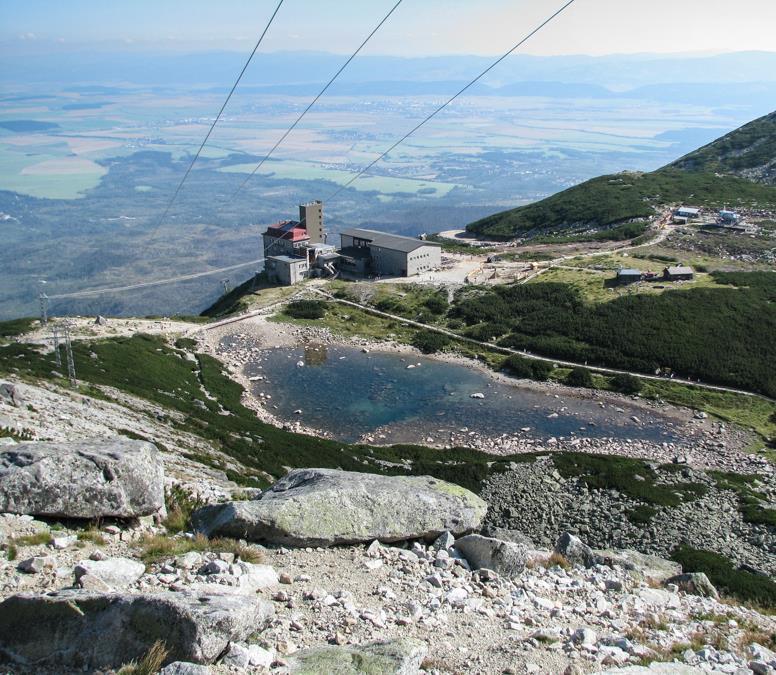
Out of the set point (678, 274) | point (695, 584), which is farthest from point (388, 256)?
point (695, 584)

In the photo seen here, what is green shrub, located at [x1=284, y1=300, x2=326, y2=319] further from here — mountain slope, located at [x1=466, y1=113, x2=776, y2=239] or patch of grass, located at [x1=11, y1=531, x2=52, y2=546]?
patch of grass, located at [x1=11, y1=531, x2=52, y2=546]

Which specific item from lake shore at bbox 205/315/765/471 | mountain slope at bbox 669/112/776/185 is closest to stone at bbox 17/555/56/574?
lake shore at bbox 205/315/765/471

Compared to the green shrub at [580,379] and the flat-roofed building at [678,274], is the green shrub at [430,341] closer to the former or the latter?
the green shrub at [580,379]

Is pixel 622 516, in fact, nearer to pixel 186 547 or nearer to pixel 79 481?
pixel 186 547

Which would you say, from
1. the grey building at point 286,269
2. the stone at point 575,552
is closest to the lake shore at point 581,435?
the stone at point 575,552

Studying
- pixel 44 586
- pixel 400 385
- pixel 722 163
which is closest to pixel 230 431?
pixel 400 385

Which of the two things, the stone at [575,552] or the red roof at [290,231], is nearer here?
the stone at [575,552]

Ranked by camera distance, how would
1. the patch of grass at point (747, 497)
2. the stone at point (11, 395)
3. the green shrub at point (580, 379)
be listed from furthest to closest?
1. the green shrub at point (580, 379)
2. the patch of grass at point (747, 497)
3. the stone at point (11, 395)
